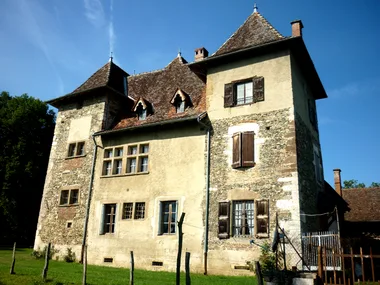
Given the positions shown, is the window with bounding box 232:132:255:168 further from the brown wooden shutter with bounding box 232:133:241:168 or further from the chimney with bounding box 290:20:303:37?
the chimney with bounding box 290:20:303:37

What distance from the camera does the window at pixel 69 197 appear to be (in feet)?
66.1

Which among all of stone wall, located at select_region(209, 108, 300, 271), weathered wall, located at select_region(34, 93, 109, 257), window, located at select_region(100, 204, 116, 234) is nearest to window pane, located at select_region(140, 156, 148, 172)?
window, located at select_region(100, 204, 116, 234)

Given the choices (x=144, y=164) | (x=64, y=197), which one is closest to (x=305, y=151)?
(x=144, y=164)

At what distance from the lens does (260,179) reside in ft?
49.7

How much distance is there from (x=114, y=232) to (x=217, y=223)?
18.9ft

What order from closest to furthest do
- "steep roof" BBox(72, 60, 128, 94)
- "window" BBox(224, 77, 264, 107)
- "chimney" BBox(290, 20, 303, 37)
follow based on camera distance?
1. "window" BBox(224, 77, 264, 107)
2. "chimney" BBox(290, 20, 303, 37)
3. "steep roof" BBox(72, 60, 128, 94)

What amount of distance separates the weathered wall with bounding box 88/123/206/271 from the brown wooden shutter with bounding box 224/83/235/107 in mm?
1877

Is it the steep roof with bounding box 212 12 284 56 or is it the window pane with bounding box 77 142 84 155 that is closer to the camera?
the steep roof with bounding box 212 12 284 56

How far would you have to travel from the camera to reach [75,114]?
2216 cm

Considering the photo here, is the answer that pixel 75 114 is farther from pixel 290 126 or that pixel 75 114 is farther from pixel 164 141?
pixel 290 126

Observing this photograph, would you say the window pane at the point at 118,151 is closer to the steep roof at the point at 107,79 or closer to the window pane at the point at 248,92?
the steep roof at the point at 107,79

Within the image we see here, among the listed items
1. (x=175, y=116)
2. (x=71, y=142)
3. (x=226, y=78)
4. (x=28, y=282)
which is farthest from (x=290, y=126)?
(x=71, y=142)

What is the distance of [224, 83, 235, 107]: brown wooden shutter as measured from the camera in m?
17.0

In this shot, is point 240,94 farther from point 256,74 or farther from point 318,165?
point 318,165
